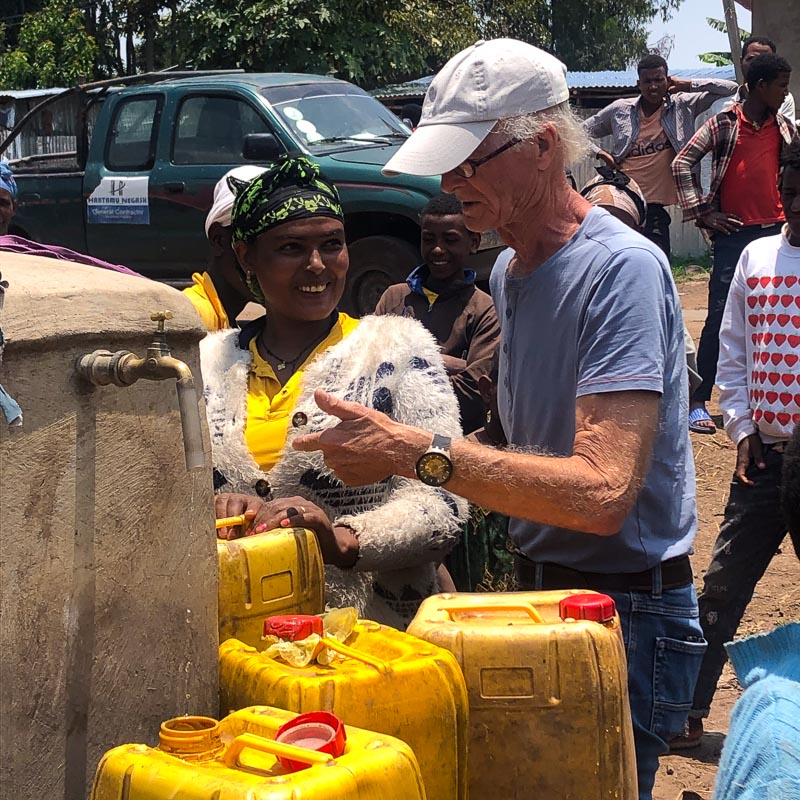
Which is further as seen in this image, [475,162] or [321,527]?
[321,527]

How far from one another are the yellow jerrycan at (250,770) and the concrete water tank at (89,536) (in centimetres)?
17

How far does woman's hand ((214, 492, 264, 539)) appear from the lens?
9.11ft

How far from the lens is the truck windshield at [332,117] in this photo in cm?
1028

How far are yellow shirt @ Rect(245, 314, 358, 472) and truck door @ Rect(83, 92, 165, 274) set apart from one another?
804 centimetres

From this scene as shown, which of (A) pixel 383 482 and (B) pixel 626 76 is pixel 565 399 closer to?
(A) pixel 383 482

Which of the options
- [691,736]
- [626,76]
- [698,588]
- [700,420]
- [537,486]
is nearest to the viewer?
[537,486]

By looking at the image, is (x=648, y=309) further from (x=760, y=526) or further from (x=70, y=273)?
(x=760, y=526)

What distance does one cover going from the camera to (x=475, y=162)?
250 cm

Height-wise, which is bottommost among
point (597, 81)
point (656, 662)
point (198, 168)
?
point (656, 662)

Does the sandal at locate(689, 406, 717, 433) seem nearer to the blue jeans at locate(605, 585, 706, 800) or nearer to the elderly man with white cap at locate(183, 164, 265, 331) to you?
the elderly man with white cap at locate(183, 164, 265, 331)

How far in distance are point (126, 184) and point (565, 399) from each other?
9100mm

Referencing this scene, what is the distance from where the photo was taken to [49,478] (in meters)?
1.89

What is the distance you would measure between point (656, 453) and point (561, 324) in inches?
12.9

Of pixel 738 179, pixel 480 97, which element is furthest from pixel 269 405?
pixel 738 179
